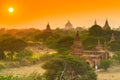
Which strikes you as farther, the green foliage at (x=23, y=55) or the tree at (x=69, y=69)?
the green foliage at (x=23, y=55)

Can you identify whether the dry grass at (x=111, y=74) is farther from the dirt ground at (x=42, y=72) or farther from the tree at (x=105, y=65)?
the tree at (x=105, y=65)

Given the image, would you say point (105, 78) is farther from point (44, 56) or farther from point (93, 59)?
point (44, 56)

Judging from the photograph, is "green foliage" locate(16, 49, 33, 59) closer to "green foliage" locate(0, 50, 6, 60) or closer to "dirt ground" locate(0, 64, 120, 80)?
"green foliage" locate(0, 50, 6, 60)

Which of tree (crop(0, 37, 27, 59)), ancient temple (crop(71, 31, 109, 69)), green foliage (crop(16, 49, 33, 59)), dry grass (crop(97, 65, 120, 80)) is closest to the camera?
dry grass (crop(97, 65, 120, 80))

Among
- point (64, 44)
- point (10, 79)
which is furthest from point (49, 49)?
point (10, 79)

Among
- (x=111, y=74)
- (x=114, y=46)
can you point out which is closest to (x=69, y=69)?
(x=111, y=74)

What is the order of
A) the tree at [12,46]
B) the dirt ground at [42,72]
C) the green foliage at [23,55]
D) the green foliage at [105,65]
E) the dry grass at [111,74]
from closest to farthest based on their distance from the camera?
the dry grass at [111,74] → the dirt ground at [42,72] → the green foliage at [105,65] → the green foliage at [23,55] → the tree at [12,46]

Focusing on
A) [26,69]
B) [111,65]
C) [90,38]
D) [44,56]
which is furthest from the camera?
[90,38]

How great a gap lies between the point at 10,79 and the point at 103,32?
55.6m

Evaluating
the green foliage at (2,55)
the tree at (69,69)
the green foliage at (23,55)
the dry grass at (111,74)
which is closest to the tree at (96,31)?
the green foliage at (23,55)

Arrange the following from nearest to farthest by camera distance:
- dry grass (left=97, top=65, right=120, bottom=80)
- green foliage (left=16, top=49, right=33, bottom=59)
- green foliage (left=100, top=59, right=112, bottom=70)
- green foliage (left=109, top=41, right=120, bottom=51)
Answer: dry grass (left=97, top=65, right=120, bottom=80) → green foliage (left=100, top=59, right=112, bottom=70) → green foliage (left=16, top=49, right=33, bottom=59) → green foliage (left=109, top=41, right=120, bottom=51)

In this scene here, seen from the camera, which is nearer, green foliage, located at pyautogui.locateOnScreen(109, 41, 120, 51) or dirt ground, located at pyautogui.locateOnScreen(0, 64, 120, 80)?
dirt ground, located at pyautogui.locateOnScreen(0, 64, 120, 80)

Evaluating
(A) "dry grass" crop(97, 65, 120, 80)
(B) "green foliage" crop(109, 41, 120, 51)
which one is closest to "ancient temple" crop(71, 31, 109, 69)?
(A) "dry grass" crop(97, 65, 120, 80)

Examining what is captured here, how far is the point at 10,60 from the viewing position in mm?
39750
